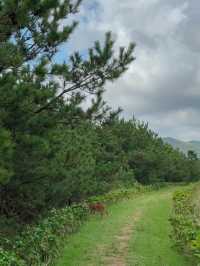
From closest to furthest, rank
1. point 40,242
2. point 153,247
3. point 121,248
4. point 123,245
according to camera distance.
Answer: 1. point 40,242
2. point 121,248
3. point 153,247
4. point 123,245

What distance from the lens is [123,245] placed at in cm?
1438

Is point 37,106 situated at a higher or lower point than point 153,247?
higher

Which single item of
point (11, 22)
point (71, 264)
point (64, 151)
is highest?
point (11, 22)

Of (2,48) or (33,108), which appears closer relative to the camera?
(2,48)

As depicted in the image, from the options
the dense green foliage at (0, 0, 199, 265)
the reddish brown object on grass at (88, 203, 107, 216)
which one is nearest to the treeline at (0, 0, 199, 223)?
the dense green foliage at (0, 0, 199, 265)

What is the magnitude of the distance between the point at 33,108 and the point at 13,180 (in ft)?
9.89

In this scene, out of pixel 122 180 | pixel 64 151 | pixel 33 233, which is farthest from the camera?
pixel 122 180

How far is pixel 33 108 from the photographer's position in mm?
11180

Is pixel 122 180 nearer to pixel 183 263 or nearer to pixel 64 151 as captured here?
pixel 64 151

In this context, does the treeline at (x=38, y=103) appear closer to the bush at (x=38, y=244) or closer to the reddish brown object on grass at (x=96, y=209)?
the bush at (x=38, y=244)

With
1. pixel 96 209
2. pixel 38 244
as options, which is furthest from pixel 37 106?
pixel 96 209

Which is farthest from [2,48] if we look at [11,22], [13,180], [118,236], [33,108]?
[118,236]

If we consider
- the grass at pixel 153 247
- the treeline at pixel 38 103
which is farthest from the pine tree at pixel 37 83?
the grass at pixel 153 247

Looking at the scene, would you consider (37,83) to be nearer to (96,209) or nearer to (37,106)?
(37,106)
